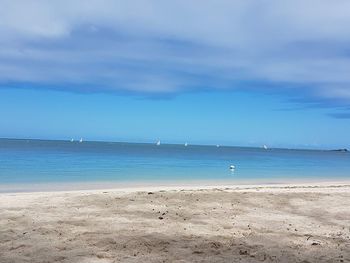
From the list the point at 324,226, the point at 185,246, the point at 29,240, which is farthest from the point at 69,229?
the point at 324,226

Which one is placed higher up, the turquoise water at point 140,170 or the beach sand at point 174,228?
the turquoise water at point 140,170

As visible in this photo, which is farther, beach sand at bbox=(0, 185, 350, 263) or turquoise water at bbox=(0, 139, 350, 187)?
turquoise water at bbox=(0, 139, 350, 187)

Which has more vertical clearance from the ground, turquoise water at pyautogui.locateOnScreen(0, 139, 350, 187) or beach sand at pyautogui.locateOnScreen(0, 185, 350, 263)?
turquoise water at pyautogui.locateOnScreen(0, 139, 350, 187)

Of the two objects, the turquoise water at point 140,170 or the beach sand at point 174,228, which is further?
the turquoise water at point 140,170

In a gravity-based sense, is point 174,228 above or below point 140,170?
below

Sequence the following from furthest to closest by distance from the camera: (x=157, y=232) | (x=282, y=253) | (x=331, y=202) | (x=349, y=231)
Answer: (x=331, y=202) < (x=349, y=231) < (x=157, y=232) < (x=282, y=253)

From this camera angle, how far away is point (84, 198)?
11.5 m

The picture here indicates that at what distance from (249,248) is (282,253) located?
0.54 m

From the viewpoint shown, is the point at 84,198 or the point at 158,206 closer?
the point at 158,206

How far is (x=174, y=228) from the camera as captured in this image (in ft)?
28.2

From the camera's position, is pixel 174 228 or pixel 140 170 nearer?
pixel 174 228

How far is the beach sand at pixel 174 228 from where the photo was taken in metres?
7.02

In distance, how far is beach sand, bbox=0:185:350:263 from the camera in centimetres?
702

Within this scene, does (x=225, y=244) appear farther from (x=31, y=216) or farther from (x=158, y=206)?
(x=31, y=216)
